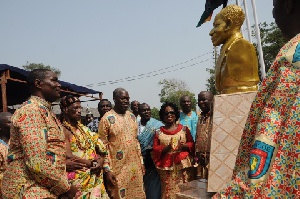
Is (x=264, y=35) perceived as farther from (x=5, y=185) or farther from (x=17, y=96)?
(x=5, y=185)

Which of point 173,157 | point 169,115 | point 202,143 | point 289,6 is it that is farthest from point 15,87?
point 289,6

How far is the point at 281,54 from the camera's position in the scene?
1.21 m

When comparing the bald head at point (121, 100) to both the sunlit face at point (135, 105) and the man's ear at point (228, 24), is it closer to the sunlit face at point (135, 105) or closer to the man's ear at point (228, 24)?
the sunlit face at point (135, 105)

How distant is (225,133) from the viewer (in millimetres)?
2934

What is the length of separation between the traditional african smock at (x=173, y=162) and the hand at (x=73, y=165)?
1.50 metres

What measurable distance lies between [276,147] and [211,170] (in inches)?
71.3

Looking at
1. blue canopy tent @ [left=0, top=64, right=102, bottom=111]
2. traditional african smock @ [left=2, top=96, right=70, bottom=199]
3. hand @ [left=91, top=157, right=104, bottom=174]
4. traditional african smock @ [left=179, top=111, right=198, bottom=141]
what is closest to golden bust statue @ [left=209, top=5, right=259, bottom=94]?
hand @ [left=91, top=157, right=104, bottom=174]

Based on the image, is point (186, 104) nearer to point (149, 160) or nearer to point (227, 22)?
point (149, 160)

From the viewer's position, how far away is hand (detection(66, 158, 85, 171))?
3365mm

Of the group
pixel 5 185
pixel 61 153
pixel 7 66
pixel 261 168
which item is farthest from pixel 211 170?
pixel 7 66

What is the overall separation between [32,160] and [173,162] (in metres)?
2.53

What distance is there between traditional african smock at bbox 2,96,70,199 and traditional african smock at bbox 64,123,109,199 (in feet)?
2.79

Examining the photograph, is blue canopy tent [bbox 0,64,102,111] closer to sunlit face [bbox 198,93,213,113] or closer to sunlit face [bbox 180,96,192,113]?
sunlit face [bbox 180,96,192,113]

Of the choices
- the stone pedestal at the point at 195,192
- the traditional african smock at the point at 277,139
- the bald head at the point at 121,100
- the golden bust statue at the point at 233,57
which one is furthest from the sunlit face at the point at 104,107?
the traditional african smock at the point at 277,139
